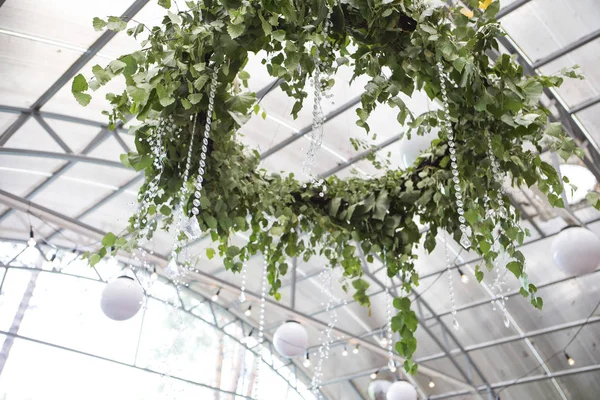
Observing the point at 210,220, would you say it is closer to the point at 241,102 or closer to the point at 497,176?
the point at 241,102

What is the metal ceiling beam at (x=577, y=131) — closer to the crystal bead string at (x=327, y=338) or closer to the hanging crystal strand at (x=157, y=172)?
the crystal bead string at (x=327, y=338)

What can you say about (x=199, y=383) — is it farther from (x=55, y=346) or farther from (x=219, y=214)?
(x=219, y=214)

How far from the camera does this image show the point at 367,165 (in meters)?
7.66

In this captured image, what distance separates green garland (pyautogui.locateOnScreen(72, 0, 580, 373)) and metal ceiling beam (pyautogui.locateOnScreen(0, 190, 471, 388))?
16.9 ft

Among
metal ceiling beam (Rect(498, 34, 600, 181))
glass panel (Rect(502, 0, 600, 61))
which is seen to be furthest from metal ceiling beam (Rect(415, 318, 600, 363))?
glass panel (Rect(502, 0, 600, 61))

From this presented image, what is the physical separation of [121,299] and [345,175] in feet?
13.0

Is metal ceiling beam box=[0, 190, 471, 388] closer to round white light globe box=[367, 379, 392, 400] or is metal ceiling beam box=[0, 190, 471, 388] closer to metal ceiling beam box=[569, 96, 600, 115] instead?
round white light globe box=[367, 379, 392, 400]

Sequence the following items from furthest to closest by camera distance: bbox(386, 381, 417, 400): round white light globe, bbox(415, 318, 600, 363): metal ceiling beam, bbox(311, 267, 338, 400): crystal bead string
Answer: bbox(415, 318, 600, 363): metal ceiling beam, bbox(386, 381, 417, 400): round white light globe, bbox(311, 267, 338, 400): crystal bead string

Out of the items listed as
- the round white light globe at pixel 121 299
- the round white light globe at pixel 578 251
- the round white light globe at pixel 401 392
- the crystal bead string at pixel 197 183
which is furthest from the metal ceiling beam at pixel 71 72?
the round white light globe at pixel 401 392

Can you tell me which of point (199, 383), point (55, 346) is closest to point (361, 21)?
point (55, 346)

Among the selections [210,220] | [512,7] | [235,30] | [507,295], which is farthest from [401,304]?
[507,295]

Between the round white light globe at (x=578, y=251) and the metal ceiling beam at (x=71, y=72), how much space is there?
3671 mm

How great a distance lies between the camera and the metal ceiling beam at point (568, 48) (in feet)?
18.0

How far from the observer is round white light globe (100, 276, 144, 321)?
475 cm
